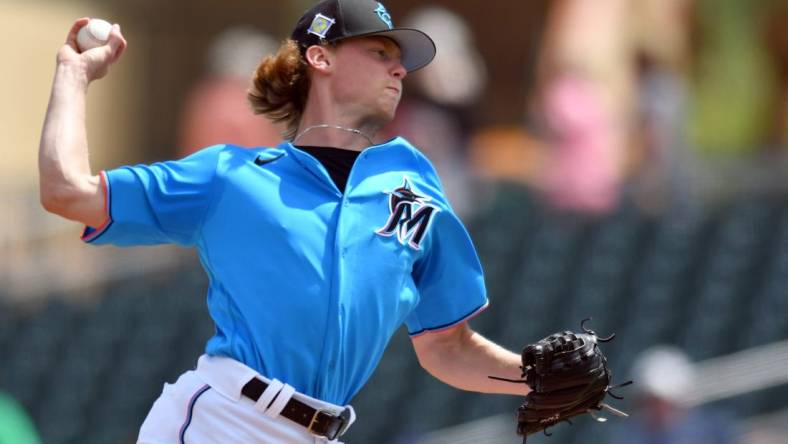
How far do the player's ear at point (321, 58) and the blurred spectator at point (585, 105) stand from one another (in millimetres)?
4428

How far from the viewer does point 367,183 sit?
3508mm

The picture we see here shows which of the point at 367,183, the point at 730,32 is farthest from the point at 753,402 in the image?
the point at 367,183

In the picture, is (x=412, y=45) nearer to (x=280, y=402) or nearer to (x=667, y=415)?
(x=280, y=402)

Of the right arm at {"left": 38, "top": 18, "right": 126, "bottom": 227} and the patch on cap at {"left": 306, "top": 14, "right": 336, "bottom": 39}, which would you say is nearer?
the right arm at {"left": 38, "top": 18, "right": 126, "bottom": 227}

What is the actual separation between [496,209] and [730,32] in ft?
6.15

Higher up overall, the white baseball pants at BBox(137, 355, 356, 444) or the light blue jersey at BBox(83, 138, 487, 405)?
the light blue jersey at BBox(83, 138, 487, 405)

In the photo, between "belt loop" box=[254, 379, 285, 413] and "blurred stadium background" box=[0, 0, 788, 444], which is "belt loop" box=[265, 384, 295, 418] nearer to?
"belt loop" box=[254, 379, 285, 413]

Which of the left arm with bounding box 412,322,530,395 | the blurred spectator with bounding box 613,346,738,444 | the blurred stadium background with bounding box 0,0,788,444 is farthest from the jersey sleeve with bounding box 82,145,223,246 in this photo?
the blurred stadium background with bounding box 0,0,788,444

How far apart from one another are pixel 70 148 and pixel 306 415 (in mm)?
779

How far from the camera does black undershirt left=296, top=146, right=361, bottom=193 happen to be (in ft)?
11.5

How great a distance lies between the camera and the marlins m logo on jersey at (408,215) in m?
3.48

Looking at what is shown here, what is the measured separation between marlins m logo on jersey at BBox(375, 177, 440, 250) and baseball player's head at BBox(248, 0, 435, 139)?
0.70 ft

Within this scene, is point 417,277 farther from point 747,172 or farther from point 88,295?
point 88,295

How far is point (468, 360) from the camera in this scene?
3.76 metres
